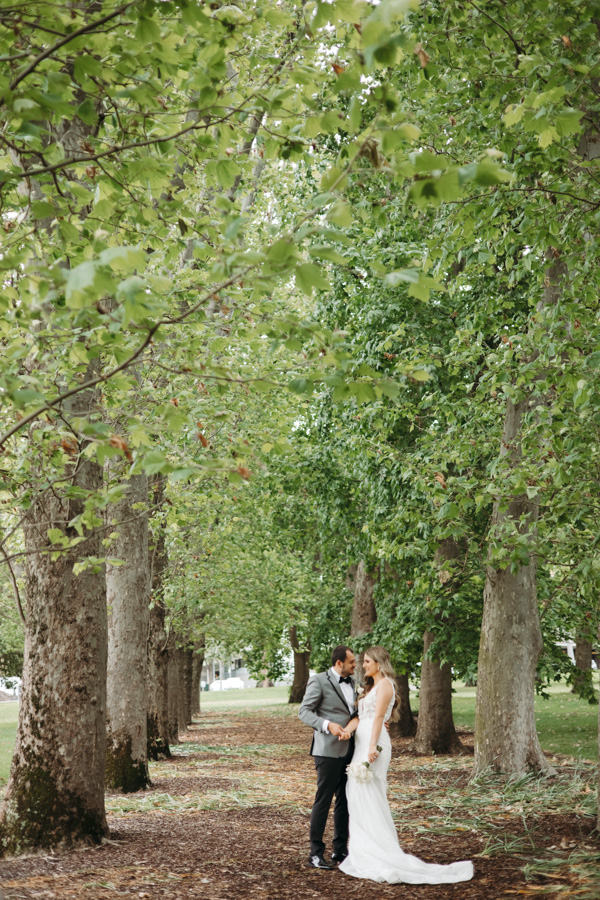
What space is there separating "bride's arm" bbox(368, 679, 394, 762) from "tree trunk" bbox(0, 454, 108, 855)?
243cm

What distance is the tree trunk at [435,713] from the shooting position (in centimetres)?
1642

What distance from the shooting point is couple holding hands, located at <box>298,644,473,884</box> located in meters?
6.95

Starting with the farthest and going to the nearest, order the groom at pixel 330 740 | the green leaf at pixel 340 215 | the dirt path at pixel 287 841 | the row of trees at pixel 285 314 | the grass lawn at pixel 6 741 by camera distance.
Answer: the grass lawn at pixel 6 741, the groom at pixel 330 740, the dirt path at pixel 287 841, the row of trees at pixel 285 314, the green leaf at pixel 340 215

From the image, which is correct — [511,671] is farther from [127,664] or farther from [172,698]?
[172,698]

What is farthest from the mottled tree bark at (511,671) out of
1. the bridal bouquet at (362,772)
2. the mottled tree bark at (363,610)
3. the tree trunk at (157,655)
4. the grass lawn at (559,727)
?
the mottled tree bark at (363,610)

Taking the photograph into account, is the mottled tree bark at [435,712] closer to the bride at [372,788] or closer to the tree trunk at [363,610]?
the tree trunk at [363,610]

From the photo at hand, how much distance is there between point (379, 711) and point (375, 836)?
103 cm

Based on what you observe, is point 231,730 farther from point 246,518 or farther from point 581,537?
point 581,537

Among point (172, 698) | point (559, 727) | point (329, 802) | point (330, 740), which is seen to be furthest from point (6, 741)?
point (330, 740)

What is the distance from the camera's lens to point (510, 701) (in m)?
10.8

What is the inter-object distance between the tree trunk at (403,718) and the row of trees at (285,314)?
4032 mm

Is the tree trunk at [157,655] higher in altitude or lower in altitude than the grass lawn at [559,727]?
higher

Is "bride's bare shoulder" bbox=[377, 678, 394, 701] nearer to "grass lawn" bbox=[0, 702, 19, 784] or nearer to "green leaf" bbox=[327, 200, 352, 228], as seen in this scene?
"green leaf" bbox=[327, 200, 352, 228]

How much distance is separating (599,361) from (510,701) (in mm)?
6266
